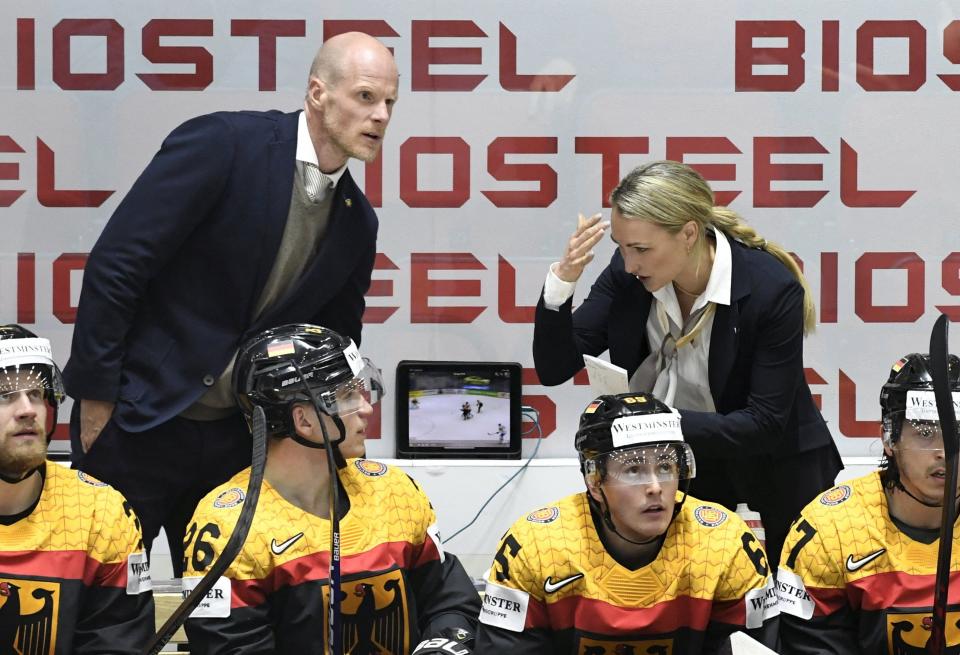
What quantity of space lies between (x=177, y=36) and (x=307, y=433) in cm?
211

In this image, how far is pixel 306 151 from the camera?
2881 millimetres

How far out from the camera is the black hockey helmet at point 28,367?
Result: 2.45 meters

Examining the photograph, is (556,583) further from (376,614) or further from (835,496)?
(835,496)

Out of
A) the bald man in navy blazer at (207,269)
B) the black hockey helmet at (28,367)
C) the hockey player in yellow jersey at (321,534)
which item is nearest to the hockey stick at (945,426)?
the hockey player in yellow jersey at (321,534)

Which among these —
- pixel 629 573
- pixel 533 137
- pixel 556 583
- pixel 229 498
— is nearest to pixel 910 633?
pixel 629 573

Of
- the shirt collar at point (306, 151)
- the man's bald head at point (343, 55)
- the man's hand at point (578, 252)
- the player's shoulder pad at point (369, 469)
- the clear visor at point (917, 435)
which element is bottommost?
the player's shoulder pad at point (369, 469)

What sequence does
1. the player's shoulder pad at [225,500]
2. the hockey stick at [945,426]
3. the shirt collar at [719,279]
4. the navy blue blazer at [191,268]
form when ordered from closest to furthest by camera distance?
the hockey stick at [945,426]
the player's shoulder pad at [225,500]
the navy blue blazer at [191,268]
the shirt collar at [719,279]

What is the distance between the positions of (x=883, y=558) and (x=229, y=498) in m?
1.21

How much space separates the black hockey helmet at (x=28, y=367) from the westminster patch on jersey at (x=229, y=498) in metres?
0.34

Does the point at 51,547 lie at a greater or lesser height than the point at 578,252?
lesser

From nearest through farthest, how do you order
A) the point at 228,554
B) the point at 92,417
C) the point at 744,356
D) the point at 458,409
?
the point at 228,554
the point at 92,417
the point at 744,356
the point at 458,409

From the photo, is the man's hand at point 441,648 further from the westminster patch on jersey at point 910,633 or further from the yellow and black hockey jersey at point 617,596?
the westminster patch on jersey at point 910,633

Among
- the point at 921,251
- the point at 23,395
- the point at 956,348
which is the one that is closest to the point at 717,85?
the point at 921,251

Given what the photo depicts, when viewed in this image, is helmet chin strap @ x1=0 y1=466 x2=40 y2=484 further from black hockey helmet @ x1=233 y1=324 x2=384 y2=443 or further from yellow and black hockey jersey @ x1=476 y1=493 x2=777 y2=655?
yellow and black hockey jersey @ x1=476 y1=493 x2=777 y2=655
